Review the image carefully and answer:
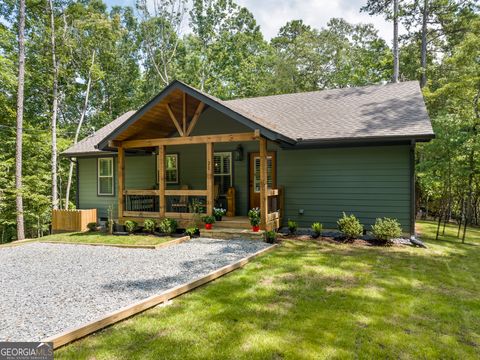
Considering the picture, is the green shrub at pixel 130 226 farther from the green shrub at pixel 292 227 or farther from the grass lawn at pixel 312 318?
the grass lawn at pixel 312 318

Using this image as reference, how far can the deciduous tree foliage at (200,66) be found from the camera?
523 inches

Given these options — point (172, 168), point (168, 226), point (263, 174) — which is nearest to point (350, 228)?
point (263, 174)

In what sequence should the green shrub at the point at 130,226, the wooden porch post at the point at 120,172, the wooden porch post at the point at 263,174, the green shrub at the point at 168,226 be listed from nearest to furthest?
the wooden porch post at the point at 263,174 → the green shrub at the point at 168,226 → the green shrub at the point at 130,226 → the wooden porch post at the point at 120,172

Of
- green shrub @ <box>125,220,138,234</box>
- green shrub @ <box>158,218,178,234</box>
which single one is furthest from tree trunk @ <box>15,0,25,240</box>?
green shrub @ <box>158,218,178,234</box>

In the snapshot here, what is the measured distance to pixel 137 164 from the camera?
1238 cm

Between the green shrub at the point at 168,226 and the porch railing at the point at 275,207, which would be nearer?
the porch railing at the point at 275,207

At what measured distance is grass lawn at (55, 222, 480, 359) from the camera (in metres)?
2.80

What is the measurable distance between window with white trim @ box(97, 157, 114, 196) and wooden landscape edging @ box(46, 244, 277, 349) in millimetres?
8917

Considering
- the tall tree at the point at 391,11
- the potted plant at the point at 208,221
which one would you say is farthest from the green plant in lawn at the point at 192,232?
the tall tree at the point at 391,11

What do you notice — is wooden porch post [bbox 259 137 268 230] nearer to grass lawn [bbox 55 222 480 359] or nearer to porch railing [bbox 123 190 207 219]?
porch railing [bbox 123 190 207 219]

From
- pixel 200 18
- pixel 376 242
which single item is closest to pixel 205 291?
pixel 376 242

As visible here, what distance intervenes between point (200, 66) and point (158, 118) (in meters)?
14.8

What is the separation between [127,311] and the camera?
3475 mm

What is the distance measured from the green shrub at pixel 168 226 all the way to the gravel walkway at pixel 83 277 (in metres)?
1.09
